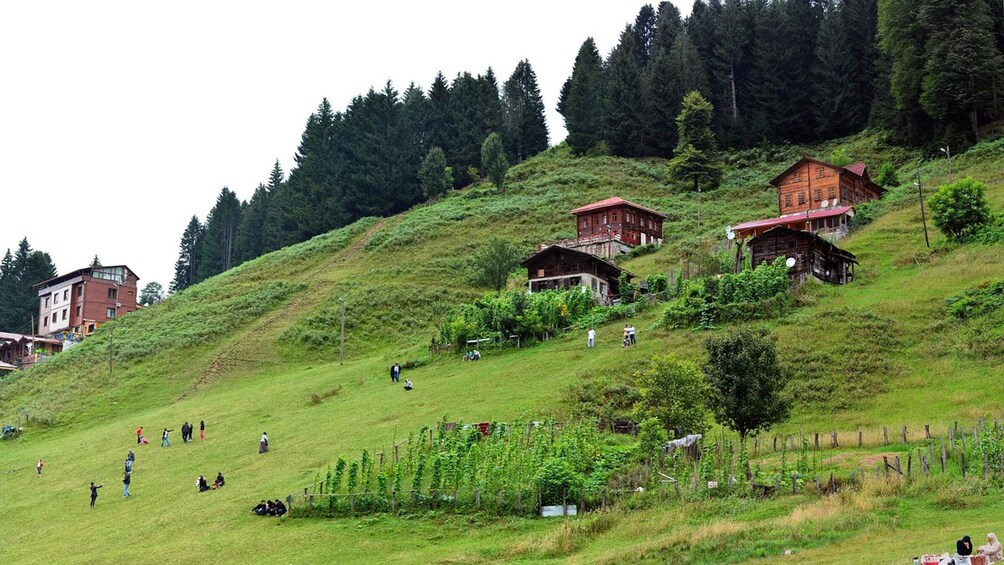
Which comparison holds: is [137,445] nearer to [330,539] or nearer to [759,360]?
[330,539]

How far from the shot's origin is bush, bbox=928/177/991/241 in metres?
71.1

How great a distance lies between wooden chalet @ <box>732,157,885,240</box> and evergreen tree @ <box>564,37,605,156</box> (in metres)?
51.1

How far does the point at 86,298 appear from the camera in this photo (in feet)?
390

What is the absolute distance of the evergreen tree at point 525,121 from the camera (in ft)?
522

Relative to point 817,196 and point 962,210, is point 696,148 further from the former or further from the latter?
point 962,210

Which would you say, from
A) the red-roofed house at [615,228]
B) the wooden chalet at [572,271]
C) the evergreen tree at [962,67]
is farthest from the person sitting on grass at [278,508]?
the evergreen tree at [962,67]

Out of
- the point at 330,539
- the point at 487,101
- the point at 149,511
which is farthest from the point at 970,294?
the point at 487,101

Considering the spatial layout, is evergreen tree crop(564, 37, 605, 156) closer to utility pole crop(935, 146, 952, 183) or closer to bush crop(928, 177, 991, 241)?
utility pole crop(935, 146, 952, 183)

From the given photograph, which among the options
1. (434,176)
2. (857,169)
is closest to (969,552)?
(857,169)

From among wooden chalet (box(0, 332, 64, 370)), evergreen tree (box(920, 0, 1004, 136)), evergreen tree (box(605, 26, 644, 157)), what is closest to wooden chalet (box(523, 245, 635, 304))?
evergreen tree (box(920, 0, 1004, 136))

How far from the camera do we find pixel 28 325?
136 metres

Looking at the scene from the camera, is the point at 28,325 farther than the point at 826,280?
Yes

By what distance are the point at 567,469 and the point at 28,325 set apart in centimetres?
12230

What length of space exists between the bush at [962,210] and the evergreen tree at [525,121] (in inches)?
3604
